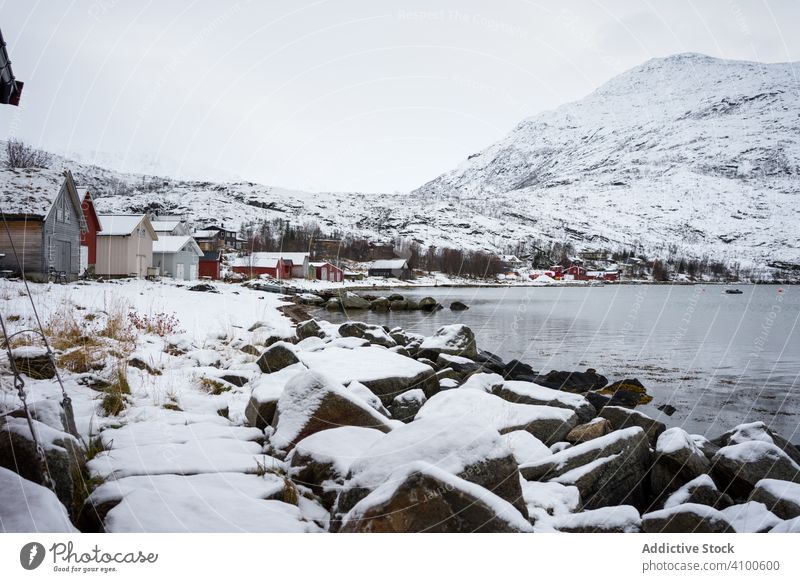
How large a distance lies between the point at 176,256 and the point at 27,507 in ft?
115

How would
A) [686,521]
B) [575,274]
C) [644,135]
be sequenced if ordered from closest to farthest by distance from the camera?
[686,521]
[644,135]
[575,274]

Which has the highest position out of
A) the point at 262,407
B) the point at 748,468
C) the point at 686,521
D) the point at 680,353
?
the point at 262,407

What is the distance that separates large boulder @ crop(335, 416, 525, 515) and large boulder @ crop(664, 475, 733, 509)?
2.58 metres

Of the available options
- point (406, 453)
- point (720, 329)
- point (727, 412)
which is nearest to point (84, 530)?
point (406, 453)

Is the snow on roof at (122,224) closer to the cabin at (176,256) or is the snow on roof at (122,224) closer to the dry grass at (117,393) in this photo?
the cabin at (176,256)

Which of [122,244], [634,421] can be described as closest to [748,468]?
[634,421]

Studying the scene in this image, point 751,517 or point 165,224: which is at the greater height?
point 165,224

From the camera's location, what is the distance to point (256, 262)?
207ft

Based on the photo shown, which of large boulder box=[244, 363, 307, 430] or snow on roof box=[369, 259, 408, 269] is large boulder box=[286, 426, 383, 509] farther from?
snow on roof box=[369, 259, 408, 269]

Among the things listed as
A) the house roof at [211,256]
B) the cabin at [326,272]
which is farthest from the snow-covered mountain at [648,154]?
the cabin at [326,272]

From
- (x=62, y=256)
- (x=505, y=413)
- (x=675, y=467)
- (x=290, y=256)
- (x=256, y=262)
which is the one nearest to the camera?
(x=675, y=467)

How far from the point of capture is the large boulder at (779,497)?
15.3 ft

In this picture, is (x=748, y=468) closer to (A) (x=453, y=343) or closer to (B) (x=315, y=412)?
(B) (x=315, y=412)

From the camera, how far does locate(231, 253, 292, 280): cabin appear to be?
203ft
